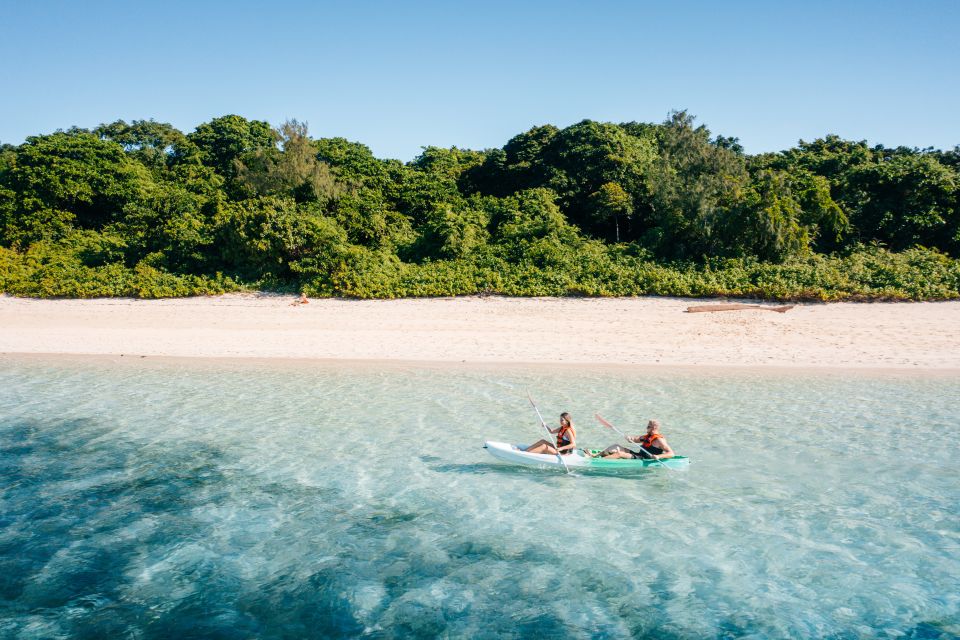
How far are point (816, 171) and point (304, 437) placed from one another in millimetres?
34752

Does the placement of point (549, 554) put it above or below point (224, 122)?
below

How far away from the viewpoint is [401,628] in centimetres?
738

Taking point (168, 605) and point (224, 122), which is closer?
point (168, 605)

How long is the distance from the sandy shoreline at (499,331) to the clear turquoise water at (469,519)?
322 cm

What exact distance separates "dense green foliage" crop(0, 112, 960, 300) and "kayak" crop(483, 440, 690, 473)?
14.9 meters

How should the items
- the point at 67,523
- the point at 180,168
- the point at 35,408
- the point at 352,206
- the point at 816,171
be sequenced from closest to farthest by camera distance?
the point at 67,523, the point at 35,408, the point at 352,206, the point at 816,171, the point at 180,168

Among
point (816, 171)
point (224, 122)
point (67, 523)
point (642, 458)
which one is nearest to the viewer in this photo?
point (67, 523)

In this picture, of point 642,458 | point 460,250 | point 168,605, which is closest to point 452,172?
point 460,250

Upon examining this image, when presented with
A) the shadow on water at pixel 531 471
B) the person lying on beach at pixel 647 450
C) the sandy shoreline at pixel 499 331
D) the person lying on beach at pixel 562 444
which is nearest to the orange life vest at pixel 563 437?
the person lying on beach at pixel 562 444

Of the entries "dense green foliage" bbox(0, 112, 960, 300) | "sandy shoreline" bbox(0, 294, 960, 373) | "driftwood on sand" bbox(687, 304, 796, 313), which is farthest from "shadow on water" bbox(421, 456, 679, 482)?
"dense green foliage" bbox(0, 112, 960, 300)

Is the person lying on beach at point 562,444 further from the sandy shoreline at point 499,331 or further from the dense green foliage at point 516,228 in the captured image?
the dense green foliage at point 516,228

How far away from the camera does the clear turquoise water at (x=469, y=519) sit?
25.2 ft

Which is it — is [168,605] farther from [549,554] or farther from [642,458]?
[642,458]

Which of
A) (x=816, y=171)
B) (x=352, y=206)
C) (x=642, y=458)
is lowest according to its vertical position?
(x=642, y=458)
